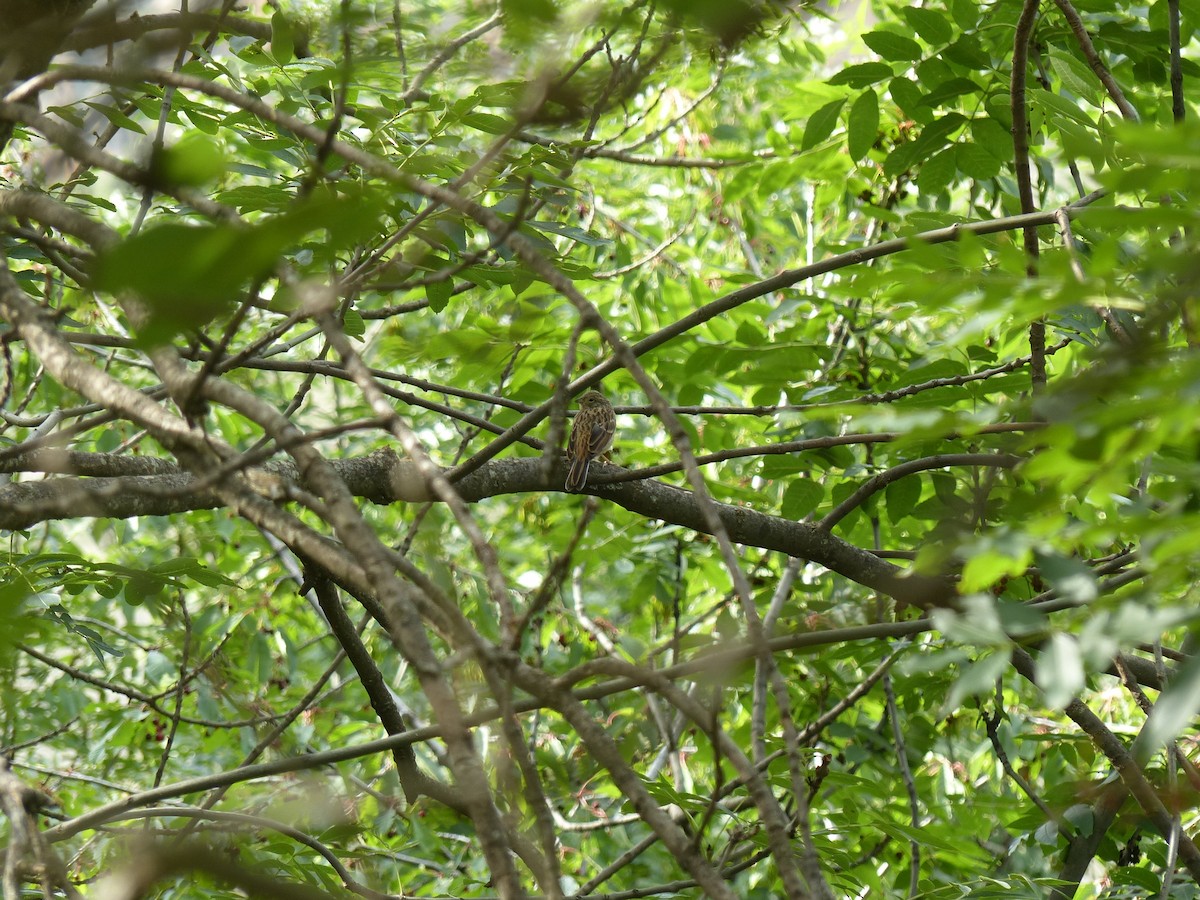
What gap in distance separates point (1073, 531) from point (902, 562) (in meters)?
2.94

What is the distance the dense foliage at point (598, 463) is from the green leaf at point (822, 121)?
13 millimetres

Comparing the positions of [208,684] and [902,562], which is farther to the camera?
[208,684]

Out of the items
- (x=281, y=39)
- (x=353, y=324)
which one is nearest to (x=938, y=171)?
(x=353, y=324)

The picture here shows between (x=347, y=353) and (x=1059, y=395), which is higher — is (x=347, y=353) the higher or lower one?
the higher one

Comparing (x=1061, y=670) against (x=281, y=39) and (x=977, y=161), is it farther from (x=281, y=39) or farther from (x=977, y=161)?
(x=977, y=161)

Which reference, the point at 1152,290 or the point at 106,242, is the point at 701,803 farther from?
the point at 106,242

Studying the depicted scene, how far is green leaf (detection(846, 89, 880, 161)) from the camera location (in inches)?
159

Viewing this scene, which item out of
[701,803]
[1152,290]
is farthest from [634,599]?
[1152,290]

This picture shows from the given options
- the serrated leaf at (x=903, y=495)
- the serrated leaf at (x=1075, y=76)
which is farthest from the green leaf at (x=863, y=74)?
the serrated leaf at (x=903, y=495)

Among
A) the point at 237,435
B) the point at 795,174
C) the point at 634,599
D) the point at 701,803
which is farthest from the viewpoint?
the point at 237,435

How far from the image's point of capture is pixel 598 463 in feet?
14.2

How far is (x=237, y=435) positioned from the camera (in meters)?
6.68

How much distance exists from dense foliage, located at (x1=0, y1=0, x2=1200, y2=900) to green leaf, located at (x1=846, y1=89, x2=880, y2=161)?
0.8 inches

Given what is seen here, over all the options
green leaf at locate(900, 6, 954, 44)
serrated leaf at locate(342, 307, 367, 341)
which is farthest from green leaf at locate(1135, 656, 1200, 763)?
green leaf at locate(900, 6, 954, 44)
